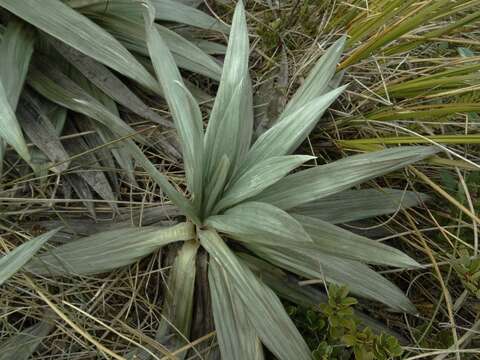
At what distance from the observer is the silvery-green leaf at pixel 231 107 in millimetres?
1169

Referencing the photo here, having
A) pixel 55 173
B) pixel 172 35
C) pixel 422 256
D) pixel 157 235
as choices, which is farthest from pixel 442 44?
pixel 55 173

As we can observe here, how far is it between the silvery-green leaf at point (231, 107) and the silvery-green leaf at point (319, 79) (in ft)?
0.44

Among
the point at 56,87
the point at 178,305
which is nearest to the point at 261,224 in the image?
the point at 178,305

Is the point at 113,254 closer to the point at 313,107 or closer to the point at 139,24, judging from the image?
the point at 313,107

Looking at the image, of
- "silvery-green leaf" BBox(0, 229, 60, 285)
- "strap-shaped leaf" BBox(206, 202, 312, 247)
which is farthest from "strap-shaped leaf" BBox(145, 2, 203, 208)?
"silvery-green leaf" BBox(0, 229, 60, 285)

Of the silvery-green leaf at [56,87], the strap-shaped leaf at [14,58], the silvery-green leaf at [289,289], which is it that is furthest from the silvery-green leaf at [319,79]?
the strap-shaped leaf at [14,58]

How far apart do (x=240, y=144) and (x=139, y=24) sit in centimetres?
43

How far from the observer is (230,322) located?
1.10m

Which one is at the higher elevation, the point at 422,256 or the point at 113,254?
the point at 113,254

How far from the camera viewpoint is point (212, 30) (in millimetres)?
1623

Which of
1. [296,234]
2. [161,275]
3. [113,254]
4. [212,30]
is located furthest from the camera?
[212,30]

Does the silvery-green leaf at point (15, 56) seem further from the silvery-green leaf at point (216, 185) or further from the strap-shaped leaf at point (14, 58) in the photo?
the silvery-green leaf at point (216, 185)

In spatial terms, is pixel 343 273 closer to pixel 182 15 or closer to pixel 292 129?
pixel 292 129

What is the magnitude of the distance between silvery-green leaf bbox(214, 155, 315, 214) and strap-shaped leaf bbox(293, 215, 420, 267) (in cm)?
13
